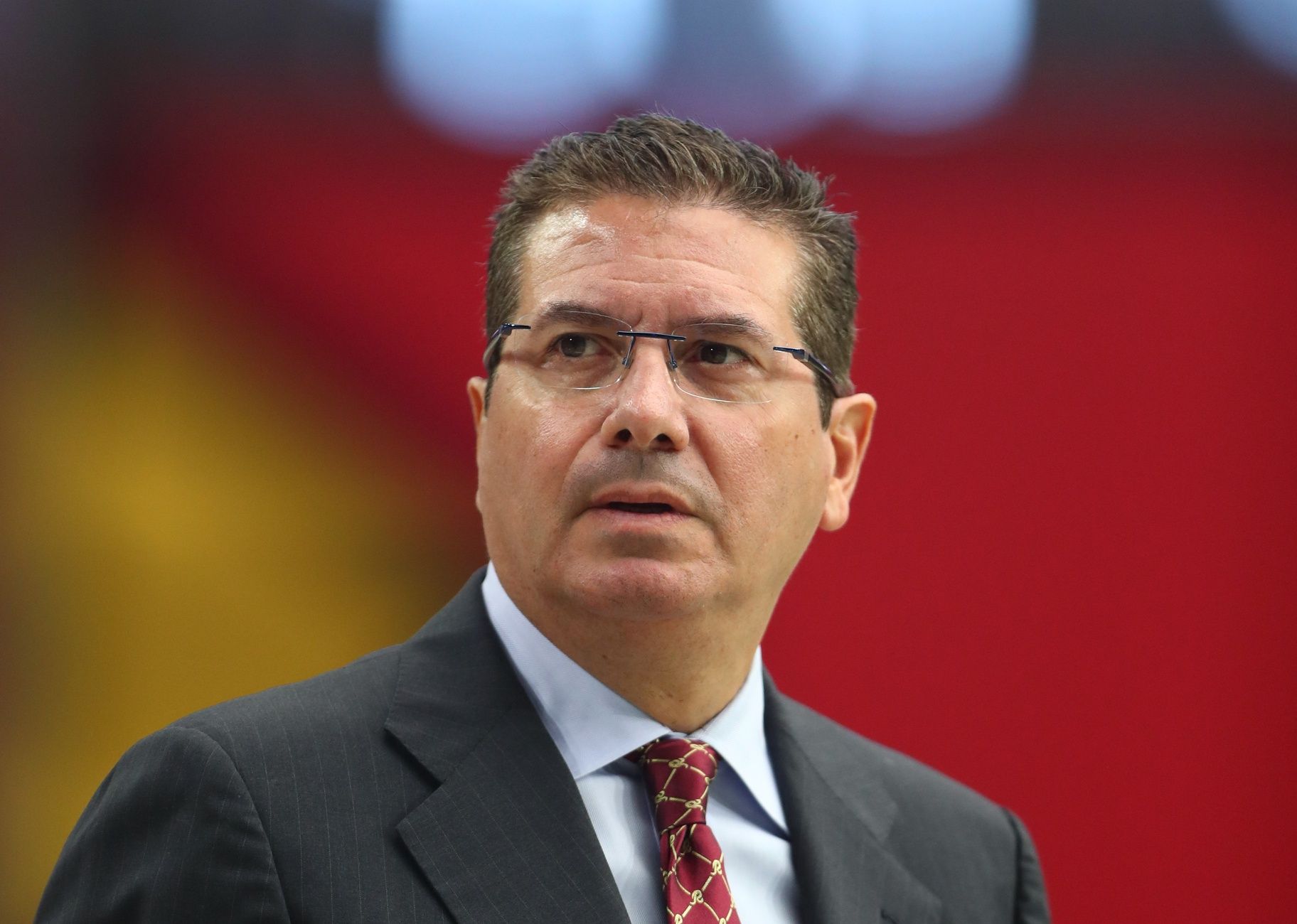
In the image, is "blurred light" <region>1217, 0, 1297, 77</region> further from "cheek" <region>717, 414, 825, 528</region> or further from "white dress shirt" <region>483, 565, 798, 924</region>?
"white dress shirt" <region>483, 565, 798, 924</region>

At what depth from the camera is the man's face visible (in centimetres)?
171

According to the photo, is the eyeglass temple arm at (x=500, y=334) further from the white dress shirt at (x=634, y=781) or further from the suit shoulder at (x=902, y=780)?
the suit shoulder at (x=902, y=780)

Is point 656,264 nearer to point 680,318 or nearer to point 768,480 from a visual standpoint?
point 680,318

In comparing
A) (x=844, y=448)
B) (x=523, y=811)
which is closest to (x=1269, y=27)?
(x=844, y=448)

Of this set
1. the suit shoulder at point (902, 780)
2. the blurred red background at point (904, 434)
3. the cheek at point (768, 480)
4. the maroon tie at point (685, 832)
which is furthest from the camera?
the blurred red background at point (904, 434)

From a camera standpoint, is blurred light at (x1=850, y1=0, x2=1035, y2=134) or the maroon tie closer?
the maroon tie

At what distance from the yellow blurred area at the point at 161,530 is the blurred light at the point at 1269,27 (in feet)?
8.30

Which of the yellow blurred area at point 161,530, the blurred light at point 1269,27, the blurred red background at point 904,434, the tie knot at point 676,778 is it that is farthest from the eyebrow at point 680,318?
the blurred light at point 1269,27

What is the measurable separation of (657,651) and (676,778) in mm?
173

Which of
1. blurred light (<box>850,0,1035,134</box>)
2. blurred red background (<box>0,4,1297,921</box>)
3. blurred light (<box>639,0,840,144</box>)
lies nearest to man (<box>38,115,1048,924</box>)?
blurred red background (<box>0,4,1297,921</box>)

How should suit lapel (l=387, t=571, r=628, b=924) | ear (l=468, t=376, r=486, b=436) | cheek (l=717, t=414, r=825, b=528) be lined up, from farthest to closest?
ear (l=468, t=376, r=486, b=436) → cheek (l=717, t=414, r=825, b=528) → suit lapel (l=387, t=571, r=628, b=924)

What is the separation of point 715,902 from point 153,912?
0.69m

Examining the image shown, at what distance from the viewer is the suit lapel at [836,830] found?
1.86m

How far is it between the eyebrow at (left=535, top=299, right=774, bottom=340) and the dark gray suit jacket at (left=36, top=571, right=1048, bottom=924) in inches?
16.7
